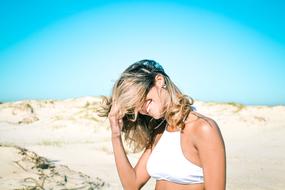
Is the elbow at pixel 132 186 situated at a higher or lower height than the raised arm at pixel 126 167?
lower

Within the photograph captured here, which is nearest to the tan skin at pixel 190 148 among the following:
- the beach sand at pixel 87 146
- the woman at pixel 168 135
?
the woman at pixel 168 135

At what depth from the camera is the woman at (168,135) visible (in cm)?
198

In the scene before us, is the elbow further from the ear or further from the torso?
the ear

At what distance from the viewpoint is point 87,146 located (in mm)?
12680

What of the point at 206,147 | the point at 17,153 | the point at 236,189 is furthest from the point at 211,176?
the point at 17,153

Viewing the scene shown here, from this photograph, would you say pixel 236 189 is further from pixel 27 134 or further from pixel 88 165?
pixel 27 134

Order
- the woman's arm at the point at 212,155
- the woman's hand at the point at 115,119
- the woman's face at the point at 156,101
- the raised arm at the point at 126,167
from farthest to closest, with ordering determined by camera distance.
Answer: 1. the raised arm at the point at 126,167
2. the woman's hand at the point at 115,119
3. the woman's face at the point at 156,101
4. the woman's arm at the point at 212,155

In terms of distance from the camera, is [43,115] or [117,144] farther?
[43,115]

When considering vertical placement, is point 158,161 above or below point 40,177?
above

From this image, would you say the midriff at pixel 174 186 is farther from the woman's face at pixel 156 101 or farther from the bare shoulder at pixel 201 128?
A: the woman's face at pixel 156 101

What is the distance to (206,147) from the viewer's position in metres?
1.97

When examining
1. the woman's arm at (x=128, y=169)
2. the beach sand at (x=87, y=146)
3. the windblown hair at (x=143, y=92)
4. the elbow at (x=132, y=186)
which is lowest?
the beach sand at (x=87, y=146)

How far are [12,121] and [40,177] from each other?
15.4 meters

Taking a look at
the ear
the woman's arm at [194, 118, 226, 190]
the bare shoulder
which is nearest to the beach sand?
the ear
